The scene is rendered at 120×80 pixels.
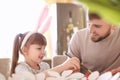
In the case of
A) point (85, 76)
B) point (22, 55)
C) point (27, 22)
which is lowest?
point (85, 76)

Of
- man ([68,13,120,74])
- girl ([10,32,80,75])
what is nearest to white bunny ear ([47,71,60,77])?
girl ([10,32,80,75])

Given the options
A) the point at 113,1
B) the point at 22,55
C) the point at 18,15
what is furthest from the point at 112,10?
the point at 18,15

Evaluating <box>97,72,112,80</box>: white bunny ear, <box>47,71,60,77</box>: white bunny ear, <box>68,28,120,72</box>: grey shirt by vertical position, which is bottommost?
<box>97,72,112,80</box>: white bunny ear

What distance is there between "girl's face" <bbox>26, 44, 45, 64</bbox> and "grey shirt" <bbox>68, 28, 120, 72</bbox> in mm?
155

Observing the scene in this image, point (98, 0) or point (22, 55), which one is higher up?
point (98, 0)

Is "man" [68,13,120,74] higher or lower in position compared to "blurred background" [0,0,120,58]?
lower

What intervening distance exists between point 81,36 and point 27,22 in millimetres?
297

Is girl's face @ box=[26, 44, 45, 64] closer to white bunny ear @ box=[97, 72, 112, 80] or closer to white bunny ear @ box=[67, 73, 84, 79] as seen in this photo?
white bunny ear @ box=[67, 73, 84, 79]

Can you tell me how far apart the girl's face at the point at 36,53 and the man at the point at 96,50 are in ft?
0.51

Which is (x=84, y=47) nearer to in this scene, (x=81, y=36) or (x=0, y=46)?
(x=81, y=36)

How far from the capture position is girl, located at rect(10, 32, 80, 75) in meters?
1.03

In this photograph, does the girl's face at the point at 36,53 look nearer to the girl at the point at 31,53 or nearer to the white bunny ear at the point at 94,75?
the girl at the point at 31,53

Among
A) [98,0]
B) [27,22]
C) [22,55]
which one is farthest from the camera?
[27,22]

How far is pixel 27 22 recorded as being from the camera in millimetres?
1169
